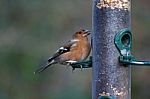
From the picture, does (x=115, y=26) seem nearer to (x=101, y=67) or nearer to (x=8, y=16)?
(x=101, y=67)

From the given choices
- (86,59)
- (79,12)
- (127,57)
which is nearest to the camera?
(127,57)

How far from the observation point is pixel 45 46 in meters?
20.7

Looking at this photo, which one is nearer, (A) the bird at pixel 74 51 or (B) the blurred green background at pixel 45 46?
(A) the bird at pixel 74 51

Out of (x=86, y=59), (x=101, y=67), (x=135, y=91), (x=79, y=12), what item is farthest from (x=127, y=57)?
(x=79, y=12)

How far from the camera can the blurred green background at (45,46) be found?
65.5ft

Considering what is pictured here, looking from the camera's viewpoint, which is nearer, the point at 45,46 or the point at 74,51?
the point at 74,51

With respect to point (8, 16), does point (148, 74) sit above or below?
below

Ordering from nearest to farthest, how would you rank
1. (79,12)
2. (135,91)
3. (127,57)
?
1. (127,57)
2. (135,91)
3. (79,12)

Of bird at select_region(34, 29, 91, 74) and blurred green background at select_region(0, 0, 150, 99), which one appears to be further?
blurred green background at select_region(0, 0, 150, 99)

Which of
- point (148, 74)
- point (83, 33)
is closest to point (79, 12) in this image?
point (148, 74)

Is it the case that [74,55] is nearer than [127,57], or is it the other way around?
[127,57]

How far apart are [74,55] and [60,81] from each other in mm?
6756

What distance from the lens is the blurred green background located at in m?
20.0

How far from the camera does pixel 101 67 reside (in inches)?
454
